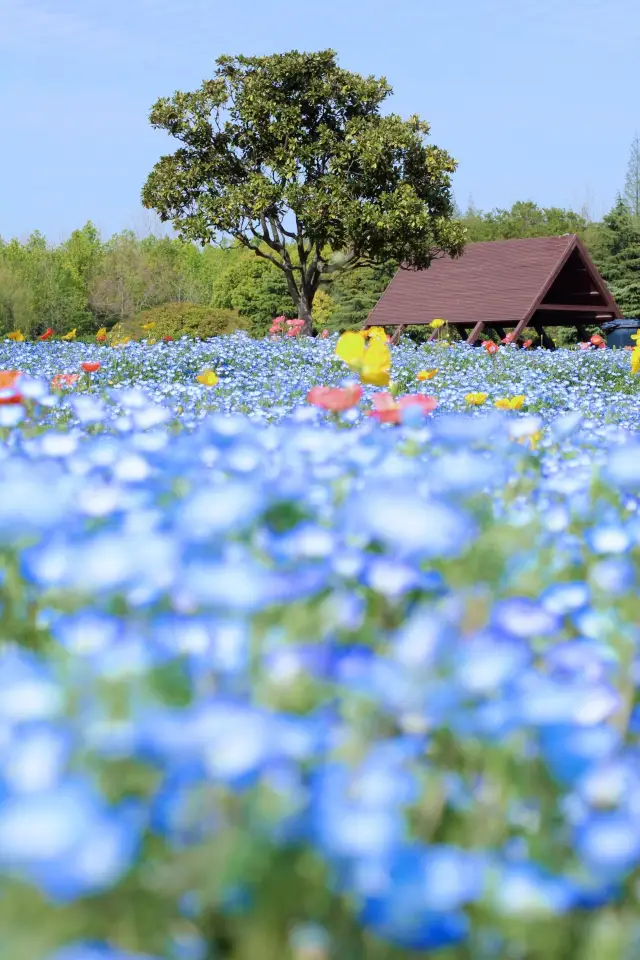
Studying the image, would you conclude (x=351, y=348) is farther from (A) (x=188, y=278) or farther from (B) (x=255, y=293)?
(A) (x=188, y=278)

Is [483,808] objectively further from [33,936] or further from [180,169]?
[180,169]

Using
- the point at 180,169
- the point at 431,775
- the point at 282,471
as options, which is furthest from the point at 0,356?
the point at 180,169

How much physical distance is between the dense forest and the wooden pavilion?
29.8 ft

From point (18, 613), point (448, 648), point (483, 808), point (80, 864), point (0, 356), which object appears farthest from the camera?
point (0, 356)

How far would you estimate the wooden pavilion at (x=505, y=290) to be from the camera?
2823 centimetres

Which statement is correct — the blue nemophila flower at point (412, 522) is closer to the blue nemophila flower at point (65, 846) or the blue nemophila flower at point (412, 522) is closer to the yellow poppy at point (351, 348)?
the blue nemophila flower at point (65, 846)

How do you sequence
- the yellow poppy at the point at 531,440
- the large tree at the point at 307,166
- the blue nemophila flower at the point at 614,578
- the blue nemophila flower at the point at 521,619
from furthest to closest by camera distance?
the large tree at the point at 307,166 < the yellow poppy at the point at 531,440 < the blue nemophila flower at the point at 614,578 < the blue nemophila flower at the point at 521,619

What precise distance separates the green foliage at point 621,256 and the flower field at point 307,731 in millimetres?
45003

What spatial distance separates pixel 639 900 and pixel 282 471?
1051 mm

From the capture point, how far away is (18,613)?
1583 millimetres

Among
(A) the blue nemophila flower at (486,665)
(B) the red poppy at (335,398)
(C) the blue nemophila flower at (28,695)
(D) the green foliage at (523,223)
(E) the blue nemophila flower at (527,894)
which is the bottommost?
(E) the blue nemophila flower at (527,894)

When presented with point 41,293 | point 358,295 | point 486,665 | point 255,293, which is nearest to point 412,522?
point 486,665

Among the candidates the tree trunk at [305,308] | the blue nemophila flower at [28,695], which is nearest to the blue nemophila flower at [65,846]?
the blue nemophila flower at [28,695]

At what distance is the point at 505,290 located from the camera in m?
28.9
